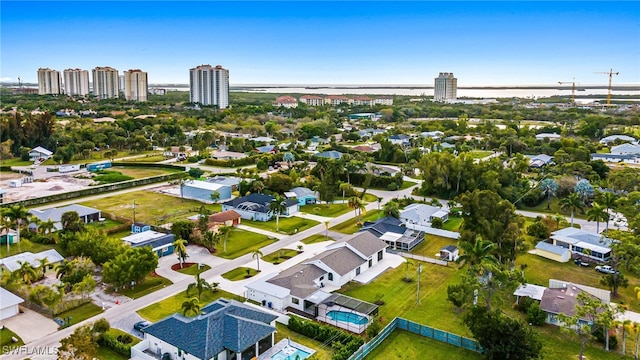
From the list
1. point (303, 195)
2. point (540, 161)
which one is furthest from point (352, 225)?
point (540, 161)

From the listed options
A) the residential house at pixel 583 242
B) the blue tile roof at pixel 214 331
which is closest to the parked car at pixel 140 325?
the blue tile roof at pixel 214 331

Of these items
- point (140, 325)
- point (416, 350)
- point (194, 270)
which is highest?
point (194, 270)

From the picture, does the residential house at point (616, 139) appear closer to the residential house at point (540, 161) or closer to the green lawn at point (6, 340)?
the residential house at point (540, 161)

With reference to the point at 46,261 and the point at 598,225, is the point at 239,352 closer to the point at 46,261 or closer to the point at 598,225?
the point at 46,261

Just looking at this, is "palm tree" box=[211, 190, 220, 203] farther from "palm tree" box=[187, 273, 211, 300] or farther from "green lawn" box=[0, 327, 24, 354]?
"green lawn" box=[0, 327, 24, 354]

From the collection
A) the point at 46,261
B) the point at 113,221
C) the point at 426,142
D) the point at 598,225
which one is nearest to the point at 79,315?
the point at 46,261

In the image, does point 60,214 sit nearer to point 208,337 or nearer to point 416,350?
point 208,337
